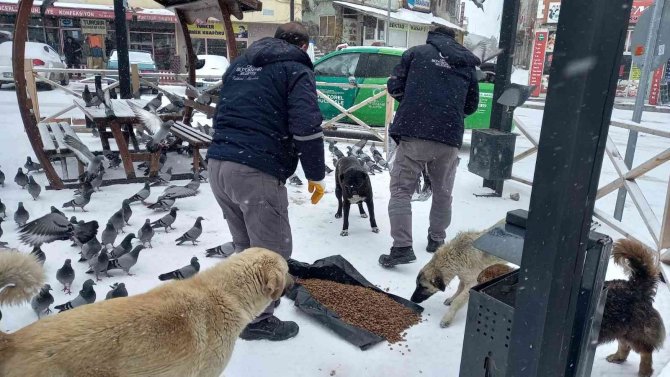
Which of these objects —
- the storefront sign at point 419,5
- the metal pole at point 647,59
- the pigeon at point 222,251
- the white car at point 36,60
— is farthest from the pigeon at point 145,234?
the storefront sign at point 419,5

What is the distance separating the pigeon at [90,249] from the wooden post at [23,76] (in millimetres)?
2820

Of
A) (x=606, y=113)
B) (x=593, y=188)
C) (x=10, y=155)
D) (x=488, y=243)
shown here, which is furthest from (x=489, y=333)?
(x=10, y=155)

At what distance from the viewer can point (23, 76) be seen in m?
6.29

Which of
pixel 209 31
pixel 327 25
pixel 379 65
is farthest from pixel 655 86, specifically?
pixel 209 31

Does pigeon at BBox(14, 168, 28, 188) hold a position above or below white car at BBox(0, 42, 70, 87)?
below

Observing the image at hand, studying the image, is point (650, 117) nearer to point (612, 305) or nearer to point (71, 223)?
point (612, 305)

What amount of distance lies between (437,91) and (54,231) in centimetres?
405

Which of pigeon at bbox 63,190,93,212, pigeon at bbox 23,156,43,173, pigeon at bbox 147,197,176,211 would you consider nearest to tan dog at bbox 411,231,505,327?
pigeon at bbox 147,197,176,211

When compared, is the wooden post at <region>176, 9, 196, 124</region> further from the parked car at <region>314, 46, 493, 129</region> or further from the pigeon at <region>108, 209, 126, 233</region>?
the pigeon at <region>108, 209, 126, 233</region>

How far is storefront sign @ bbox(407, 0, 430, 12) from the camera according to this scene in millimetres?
38750

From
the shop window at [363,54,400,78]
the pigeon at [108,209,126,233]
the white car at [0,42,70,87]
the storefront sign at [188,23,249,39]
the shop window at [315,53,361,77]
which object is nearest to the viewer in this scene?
the pigeon at [108,209,126,233]

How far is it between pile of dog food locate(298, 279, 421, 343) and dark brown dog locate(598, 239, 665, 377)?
1351mm

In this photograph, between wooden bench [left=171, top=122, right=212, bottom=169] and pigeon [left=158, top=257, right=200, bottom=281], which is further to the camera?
A: wooden bench [left=171, top=122, right=212, bottom=169]

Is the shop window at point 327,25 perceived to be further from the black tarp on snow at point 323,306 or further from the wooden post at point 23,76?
the black tarp on snow at point 323,306
